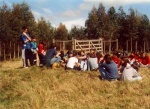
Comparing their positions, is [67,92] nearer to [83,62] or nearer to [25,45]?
[83,62]

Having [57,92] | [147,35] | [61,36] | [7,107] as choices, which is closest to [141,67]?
[57,92]

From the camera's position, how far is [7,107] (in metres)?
9.32

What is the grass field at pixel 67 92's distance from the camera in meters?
9.23

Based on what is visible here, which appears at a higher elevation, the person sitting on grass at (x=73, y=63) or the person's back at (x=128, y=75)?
the person sitting on grass at (x=73, y=63)

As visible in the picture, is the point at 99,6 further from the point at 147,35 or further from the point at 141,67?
the point at 141,67

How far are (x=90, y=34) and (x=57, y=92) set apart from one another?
37.3 meters

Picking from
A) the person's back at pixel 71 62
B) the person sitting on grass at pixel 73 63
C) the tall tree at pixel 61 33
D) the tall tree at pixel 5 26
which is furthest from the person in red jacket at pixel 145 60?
the tall tree at pixel 61 33

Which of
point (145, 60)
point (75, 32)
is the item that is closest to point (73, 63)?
point (145, 60)

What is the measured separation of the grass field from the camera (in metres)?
9.23

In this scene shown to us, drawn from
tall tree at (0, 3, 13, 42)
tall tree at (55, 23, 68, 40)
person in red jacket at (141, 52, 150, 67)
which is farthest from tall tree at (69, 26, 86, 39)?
person in red jacket at (141, 52, 150, 67)

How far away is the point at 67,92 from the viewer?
1077cm

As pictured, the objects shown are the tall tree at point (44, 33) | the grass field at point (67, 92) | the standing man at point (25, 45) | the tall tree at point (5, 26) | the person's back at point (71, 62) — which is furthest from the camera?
the tall tree at point (44, 33)

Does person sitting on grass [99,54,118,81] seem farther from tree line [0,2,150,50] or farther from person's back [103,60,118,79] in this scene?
tree line [0,2,150,50]

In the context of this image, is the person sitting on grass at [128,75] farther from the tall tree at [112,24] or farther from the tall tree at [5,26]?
the tall tree at [112,24]
